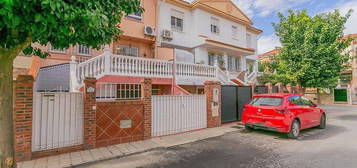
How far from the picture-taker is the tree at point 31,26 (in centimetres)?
235

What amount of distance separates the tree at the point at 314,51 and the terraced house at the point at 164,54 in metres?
3.72

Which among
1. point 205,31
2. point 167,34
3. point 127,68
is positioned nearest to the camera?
point 127,68

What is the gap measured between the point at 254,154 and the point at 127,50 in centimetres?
1015

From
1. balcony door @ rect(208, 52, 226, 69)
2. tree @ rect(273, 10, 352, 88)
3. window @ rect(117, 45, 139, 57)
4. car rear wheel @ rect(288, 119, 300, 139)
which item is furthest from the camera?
balcony door @ rect(208, 52, 226, 69)

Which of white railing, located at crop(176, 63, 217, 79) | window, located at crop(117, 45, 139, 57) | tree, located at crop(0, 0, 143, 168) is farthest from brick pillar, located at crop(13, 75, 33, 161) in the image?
window, located at crop(117, 45, 139, 57)

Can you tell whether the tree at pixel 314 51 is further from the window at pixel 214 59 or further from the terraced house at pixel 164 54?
the window at pixel 214 59

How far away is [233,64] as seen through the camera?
17.4 m

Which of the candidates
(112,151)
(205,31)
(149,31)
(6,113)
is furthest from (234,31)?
(6,113)

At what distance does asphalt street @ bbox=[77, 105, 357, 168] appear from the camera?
446cm

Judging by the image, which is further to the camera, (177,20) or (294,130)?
(177,20)

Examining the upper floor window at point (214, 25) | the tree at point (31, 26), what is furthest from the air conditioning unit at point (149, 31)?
the tree at point (31, 26)

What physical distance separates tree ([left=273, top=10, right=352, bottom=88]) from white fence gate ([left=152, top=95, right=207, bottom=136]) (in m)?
6.45

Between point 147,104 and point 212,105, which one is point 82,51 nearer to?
point 147,104

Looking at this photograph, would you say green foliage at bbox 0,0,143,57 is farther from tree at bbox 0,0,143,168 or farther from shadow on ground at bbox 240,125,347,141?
shadow on ground at bbox 240,125,347,141
